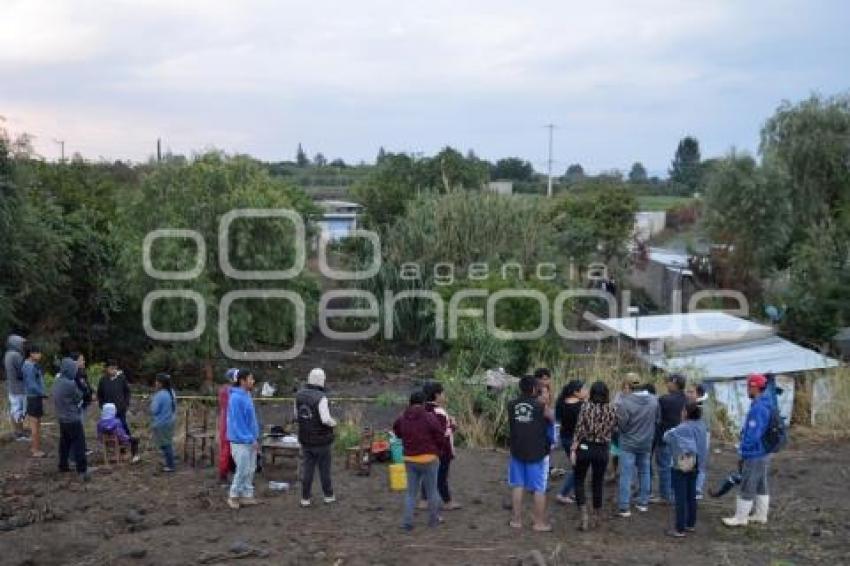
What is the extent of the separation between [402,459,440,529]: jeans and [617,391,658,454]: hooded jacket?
187 cm

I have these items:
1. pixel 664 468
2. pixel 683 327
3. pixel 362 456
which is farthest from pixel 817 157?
pixel 362 456

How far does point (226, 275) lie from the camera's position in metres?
18.1

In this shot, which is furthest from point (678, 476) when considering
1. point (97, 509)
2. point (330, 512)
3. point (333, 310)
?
point (333, 310)

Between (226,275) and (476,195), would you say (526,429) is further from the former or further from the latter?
(476,195)

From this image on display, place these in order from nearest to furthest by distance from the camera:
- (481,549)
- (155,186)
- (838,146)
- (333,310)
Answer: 1. (481,549)
2. (155,186)
3. (333,310)
4. (838,146)

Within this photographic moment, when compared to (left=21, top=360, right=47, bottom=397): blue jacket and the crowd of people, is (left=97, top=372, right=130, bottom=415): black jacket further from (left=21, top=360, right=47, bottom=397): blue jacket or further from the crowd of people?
(left=21, top=360, right=47, bottom=397): blue jacket

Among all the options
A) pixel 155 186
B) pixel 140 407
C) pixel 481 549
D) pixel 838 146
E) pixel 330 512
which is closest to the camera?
pixel 481 549

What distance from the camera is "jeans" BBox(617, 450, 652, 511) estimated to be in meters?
8.53

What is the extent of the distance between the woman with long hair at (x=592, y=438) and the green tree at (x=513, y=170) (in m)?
80.5

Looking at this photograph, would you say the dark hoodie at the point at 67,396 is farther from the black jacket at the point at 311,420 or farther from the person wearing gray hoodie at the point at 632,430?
the person wearing gray hoodie at the point at 632,430

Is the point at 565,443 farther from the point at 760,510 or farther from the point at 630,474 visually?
the point at 760,510

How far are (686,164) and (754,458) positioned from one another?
10281cm

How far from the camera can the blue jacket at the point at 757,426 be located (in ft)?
26.6

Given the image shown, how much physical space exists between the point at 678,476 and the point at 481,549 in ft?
6.49
